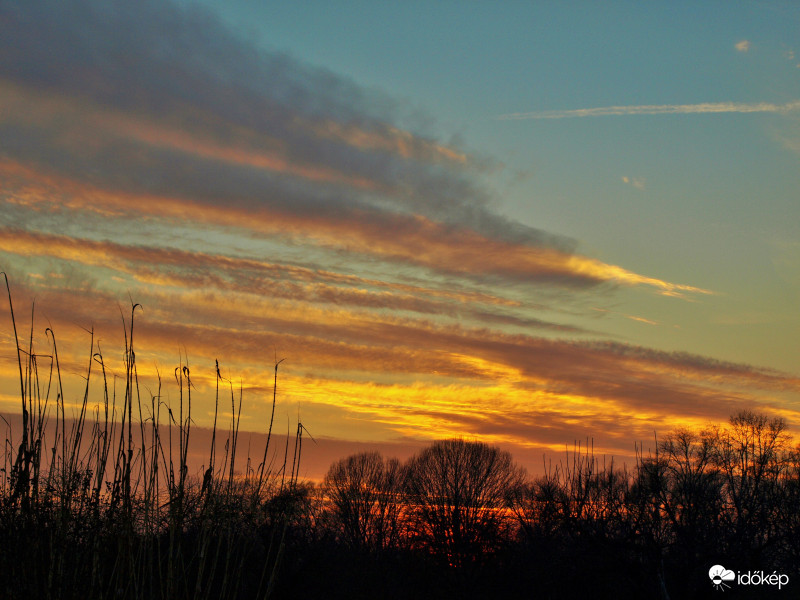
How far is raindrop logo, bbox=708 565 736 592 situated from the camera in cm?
2173

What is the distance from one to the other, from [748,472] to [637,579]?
89.3 feet

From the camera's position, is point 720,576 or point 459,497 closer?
point 720,576

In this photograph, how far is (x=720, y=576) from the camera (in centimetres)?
2189

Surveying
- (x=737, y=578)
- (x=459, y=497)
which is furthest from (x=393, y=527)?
(x=737, y=578)

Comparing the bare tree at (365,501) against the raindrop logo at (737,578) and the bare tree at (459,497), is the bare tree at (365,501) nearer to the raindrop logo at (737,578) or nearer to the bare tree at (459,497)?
the bare tree at (459,497)

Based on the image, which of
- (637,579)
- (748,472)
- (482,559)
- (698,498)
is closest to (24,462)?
(637,579)

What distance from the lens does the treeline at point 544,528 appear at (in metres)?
22.5

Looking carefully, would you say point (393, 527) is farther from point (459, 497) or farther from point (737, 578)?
point (737, 578)

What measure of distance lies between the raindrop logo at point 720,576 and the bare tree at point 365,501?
2952 centimetres

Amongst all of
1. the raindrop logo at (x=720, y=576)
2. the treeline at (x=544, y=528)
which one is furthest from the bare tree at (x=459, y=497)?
the raindrop logo at (x=720, y=576)

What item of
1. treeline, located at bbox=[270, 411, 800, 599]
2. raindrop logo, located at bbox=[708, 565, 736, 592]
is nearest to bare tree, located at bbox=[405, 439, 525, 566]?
treeline, located at bbox=[270, 411, 800, 599]

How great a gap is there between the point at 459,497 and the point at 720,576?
28.9m

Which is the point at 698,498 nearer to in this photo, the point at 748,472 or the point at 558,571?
the point at 558,571

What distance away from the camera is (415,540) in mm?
41594
